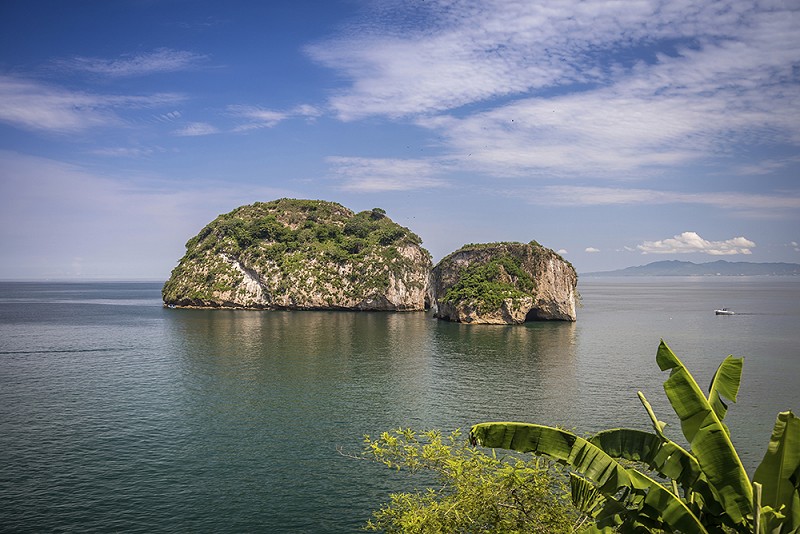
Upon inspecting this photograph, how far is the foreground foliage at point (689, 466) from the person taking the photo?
33.5ft

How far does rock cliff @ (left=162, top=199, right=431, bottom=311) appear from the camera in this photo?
124m

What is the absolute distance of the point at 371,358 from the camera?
6084 centimetres

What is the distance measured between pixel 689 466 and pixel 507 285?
87477 mm

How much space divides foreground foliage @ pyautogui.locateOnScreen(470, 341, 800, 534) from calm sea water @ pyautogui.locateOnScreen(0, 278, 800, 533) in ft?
44.1

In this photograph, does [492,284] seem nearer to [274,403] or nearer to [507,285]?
[507,285]

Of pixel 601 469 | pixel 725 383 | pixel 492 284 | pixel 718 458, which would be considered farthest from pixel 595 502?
pixel 492 284

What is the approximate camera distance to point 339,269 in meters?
128

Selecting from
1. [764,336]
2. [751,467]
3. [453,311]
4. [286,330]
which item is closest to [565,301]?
[453,311]

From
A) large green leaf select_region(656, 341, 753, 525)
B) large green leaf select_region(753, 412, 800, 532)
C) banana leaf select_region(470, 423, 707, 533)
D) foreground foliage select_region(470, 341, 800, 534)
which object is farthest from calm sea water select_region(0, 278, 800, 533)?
large green leaf select_region(753, 412, 800, 532)

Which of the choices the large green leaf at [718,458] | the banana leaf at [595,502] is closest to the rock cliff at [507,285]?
the banana leaf at [595,502]

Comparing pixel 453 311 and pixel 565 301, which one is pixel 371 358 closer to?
pixel 453 311

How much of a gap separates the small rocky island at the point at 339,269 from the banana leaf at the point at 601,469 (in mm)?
87077

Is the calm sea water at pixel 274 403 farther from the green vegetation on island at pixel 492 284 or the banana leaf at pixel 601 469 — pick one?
the banana leaf at pixel 601 469

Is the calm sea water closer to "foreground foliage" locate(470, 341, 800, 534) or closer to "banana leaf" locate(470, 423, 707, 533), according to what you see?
"banana leaf" locate(470, 423, 707, 533)
